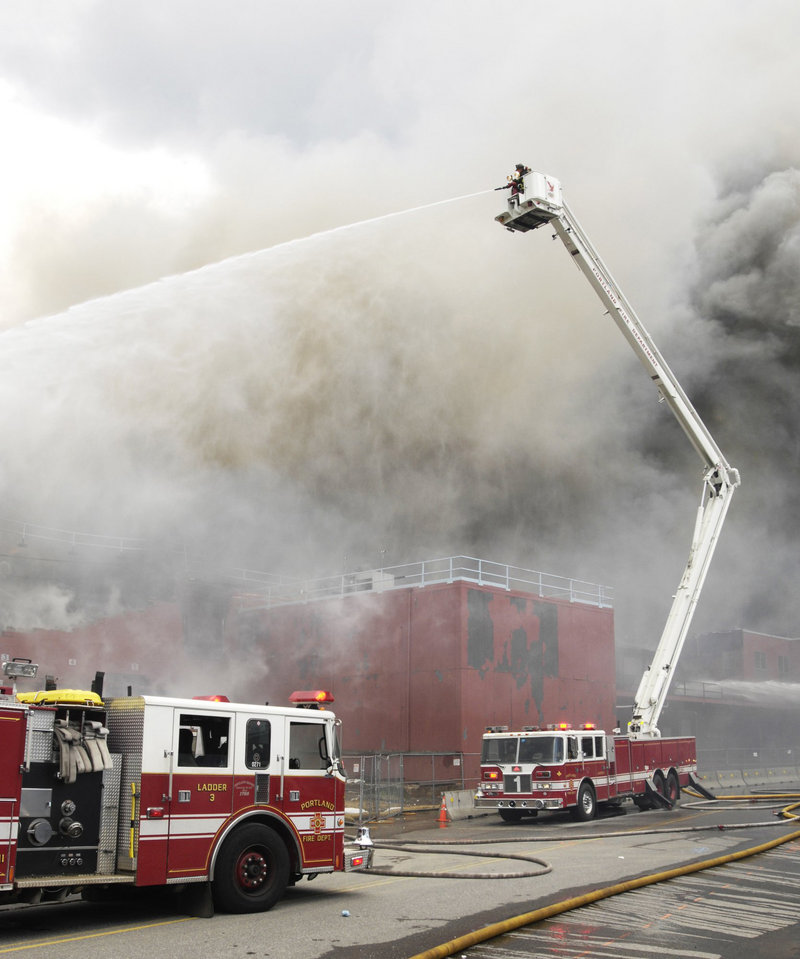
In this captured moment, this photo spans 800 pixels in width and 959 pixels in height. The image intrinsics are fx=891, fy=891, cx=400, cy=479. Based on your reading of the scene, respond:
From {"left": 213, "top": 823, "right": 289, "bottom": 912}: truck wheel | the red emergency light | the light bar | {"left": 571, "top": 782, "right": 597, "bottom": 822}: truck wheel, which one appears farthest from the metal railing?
the light bar

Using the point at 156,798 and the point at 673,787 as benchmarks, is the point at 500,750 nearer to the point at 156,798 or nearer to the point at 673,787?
the point at 673,787

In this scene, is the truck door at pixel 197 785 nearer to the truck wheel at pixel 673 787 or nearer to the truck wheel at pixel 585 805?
the truck wheel at pixel 585 805

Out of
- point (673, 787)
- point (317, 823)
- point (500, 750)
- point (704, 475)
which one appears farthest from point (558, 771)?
point (317, 823)

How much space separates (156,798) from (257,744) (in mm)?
1378

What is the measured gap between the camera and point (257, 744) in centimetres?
974

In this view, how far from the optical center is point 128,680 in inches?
990

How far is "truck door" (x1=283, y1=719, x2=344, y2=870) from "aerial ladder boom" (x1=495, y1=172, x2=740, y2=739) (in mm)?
13836

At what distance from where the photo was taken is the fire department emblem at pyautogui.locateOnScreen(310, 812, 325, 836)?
10.1 meters

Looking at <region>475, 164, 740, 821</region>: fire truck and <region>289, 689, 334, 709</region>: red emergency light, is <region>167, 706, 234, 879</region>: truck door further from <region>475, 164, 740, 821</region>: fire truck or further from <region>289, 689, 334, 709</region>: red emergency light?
<region>475, 164, 740, 821</region>: fire truck

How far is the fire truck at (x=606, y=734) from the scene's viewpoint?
19.8m

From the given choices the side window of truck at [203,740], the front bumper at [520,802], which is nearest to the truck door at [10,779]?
the side window of truck at [203,740]

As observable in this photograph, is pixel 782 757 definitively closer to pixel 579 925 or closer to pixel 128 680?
pixel 128 680

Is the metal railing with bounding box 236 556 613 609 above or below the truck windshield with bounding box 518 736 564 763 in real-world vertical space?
above

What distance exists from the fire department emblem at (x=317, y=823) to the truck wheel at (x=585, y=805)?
1116 centimetres
